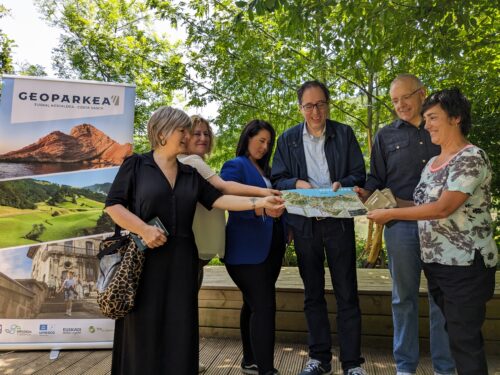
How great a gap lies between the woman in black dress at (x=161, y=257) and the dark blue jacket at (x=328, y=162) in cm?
73

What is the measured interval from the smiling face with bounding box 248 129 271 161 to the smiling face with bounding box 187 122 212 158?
30 centimetres

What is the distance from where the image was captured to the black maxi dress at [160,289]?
1899 millimetres

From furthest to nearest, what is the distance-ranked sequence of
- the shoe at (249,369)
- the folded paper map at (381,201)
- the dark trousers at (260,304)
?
1. the shoe at (249,369)
2. the dark trousers at (260,304)
3. the folded paper map at (381,201)

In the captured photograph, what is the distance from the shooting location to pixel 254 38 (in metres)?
4.98

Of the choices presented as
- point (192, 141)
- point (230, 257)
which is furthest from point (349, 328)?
point (192, 141)

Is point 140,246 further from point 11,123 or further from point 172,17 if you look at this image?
point 172,17

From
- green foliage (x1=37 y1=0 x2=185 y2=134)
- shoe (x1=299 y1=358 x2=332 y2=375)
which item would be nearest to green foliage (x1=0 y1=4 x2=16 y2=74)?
green foliage (x1=37 y1=0 x2=185 y2=134)

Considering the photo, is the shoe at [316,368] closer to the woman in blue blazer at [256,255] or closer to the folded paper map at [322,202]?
the woman in blue blazer at [256,255]

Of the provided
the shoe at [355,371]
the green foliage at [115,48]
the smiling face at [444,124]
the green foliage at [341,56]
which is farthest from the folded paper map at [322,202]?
the green foliage at [115,48]

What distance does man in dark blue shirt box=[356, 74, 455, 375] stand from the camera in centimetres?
237

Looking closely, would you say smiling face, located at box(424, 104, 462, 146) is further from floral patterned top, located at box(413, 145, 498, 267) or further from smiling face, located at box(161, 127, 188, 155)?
smiling face, located at box(161, 127, 188, 155)

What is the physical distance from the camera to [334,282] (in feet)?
8.18

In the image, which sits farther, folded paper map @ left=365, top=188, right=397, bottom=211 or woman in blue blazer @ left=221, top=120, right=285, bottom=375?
woman in blue blazer @ left=221, top=120, right=285, bottom=375

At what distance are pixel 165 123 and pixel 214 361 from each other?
1897 millimetres
